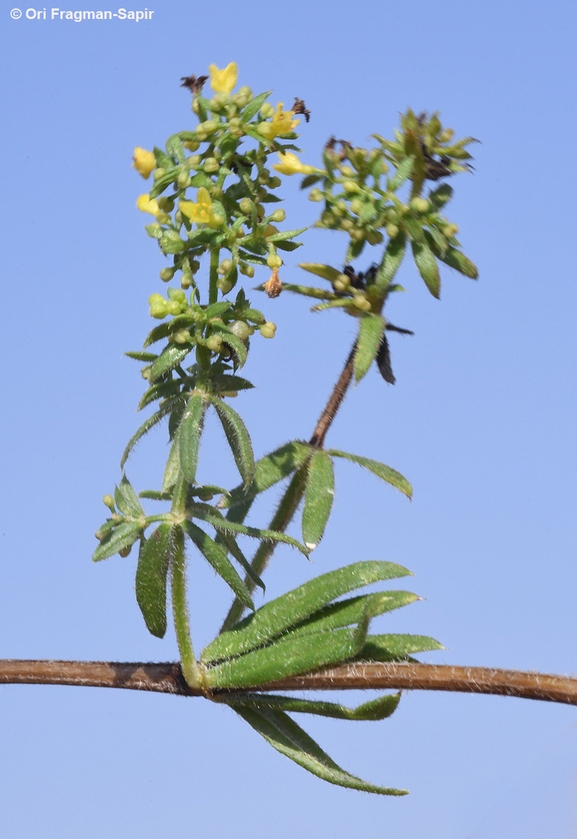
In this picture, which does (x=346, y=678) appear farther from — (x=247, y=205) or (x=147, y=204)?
(x=147, y=204)

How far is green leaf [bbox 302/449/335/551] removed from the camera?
2799 millimetres

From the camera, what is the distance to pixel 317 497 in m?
2.88

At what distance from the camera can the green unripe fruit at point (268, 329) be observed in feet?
8.37

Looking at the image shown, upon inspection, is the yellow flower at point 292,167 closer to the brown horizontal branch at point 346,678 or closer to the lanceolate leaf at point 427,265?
the lanceolate leaf at point 427,265

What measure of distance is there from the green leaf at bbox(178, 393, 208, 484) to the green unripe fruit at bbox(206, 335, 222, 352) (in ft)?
0.50

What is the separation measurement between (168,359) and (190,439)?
0.22m

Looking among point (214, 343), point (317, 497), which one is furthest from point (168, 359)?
point (317, 497)

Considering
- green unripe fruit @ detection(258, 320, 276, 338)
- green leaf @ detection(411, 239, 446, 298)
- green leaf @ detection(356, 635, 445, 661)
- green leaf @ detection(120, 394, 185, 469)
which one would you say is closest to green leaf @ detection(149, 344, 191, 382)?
green leaf @ detection(120, 394, 185, 469)

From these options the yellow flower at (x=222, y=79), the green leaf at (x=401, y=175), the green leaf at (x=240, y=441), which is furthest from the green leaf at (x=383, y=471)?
the yellow flower at (x=222, y=79)

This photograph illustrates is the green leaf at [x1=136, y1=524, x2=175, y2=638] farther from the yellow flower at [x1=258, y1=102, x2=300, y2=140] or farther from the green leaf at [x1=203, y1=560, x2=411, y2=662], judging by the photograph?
the yellow flower at [x1=258, y1=102, x2=300, y2=140]

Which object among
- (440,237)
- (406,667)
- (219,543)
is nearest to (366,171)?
(440,237)

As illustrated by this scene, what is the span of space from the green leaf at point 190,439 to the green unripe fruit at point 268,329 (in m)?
0.25

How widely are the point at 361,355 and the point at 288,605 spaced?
0.73m

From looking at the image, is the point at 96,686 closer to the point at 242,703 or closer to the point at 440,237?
the point at 242,703
